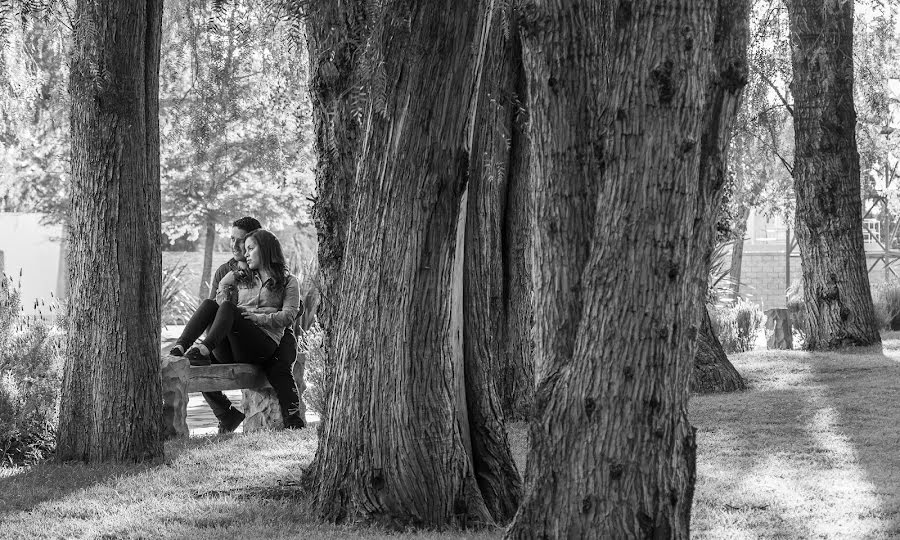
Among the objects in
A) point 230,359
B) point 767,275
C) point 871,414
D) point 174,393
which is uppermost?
point 767,275

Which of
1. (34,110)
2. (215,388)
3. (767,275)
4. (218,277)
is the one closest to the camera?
(215,388)

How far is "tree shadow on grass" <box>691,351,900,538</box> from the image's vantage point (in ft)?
16.5

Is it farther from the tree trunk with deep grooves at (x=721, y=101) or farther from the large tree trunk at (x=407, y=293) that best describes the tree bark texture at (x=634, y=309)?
the large tree trunk at (x=407, y=293)

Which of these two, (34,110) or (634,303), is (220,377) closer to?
(34,110)

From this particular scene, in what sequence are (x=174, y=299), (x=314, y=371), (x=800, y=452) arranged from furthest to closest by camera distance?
(x=174, y=299) → (x=314, y=371) → (x=800, y=452)

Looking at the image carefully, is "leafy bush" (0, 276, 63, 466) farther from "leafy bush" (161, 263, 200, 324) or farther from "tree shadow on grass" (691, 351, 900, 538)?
"leafy bush" (161, 263, 200, 324)

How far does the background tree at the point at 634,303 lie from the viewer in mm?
3393

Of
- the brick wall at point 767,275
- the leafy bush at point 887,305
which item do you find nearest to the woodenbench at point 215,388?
the leafy bush at point 887,305

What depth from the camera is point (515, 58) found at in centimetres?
625

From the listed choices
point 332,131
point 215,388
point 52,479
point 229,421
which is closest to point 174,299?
point 229,421

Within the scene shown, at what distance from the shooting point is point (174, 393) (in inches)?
305

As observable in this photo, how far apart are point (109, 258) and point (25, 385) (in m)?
1.92

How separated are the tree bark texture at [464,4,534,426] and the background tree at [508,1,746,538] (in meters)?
1.28

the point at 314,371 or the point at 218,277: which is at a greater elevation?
the point at 218,277
